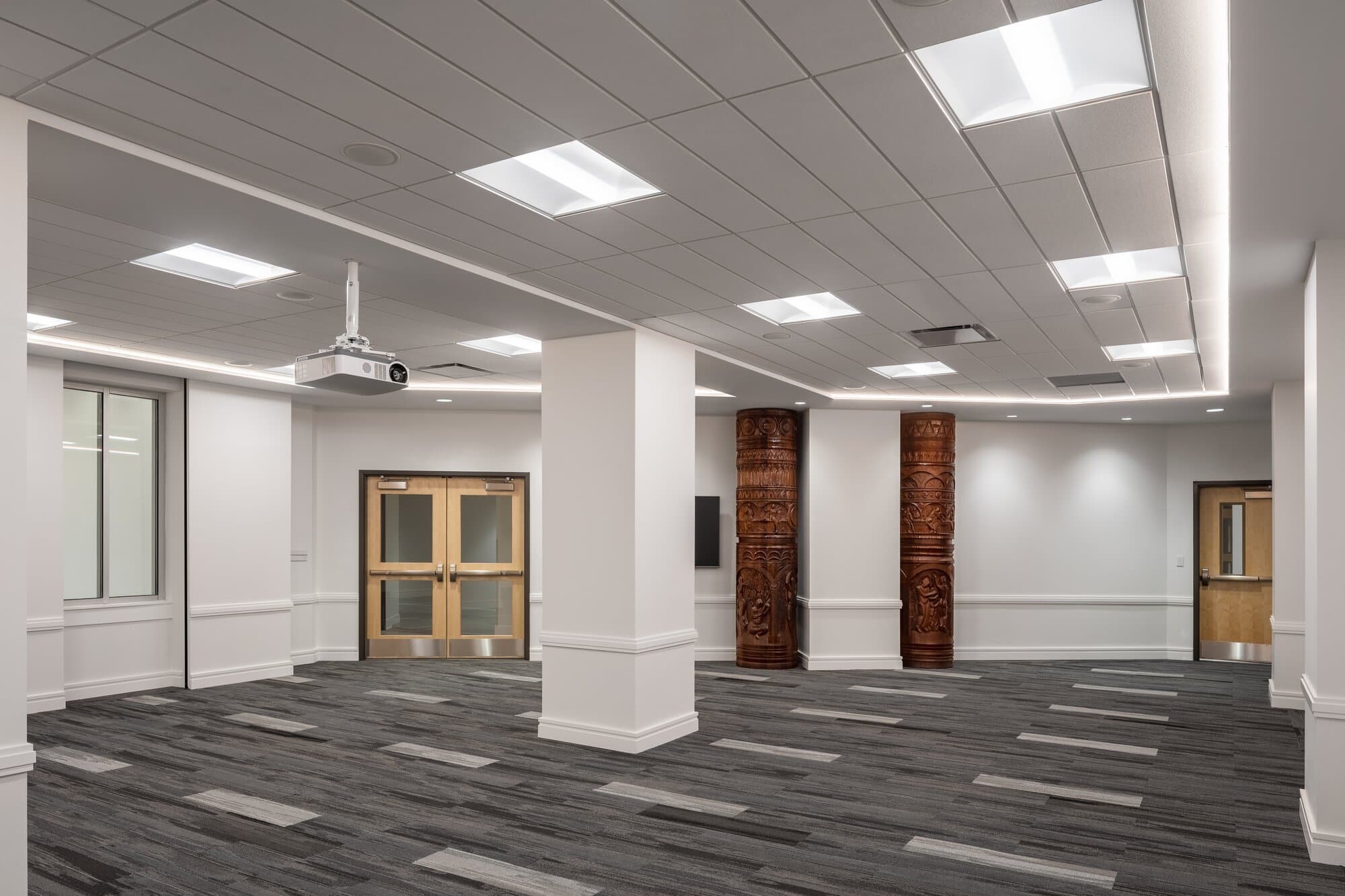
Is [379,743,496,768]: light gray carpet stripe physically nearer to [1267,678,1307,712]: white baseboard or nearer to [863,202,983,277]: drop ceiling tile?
[863,202,983,277]: drop ceiling tile

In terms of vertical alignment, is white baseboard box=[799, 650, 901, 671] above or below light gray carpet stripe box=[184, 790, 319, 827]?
below

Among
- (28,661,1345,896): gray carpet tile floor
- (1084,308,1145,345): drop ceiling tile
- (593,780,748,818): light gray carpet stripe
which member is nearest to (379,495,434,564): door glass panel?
(28,661,1345,896): gray carpet tile floor

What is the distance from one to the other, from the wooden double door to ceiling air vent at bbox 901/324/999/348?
6.02m

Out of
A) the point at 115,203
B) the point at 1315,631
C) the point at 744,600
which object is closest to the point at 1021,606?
the point at 744,600

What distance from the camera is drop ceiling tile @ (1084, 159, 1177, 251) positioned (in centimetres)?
386

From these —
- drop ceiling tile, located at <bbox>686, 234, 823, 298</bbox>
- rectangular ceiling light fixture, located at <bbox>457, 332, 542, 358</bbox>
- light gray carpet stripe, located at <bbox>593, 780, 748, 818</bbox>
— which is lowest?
light gray carpet stripe, located at <bbox>593, 780, 748, 818</bbox>

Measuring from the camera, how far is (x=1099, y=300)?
5.87m

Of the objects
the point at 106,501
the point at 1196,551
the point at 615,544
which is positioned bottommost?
the point at 1196,551

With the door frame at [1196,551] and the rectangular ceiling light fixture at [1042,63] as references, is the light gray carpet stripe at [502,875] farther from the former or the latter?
the door frame at [1196,551]

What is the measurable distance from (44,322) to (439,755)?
430cm

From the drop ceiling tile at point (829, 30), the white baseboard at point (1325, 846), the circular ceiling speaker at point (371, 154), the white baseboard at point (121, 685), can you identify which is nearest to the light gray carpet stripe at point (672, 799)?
the white baseboard at point (1325, 846)

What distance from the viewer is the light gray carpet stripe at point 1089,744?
6.86 metres

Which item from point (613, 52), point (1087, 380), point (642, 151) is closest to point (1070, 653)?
point (1087, 380)

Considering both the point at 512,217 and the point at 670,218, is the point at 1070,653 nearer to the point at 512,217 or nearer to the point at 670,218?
the point at 670,218
